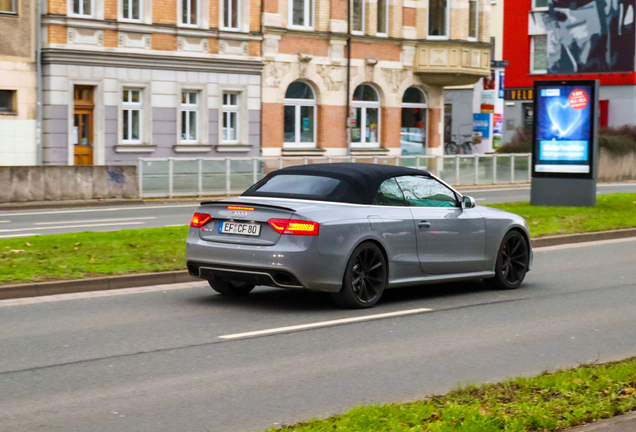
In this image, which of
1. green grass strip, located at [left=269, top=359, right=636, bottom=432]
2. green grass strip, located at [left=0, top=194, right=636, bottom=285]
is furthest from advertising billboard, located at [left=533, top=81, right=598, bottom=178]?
green grass strip, located at [left=269, top=359, right=636, bottom=432]

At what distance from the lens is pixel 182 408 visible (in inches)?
249

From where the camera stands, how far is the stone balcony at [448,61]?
4359cm

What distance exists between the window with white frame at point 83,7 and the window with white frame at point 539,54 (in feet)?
109

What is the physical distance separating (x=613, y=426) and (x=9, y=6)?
29.9m

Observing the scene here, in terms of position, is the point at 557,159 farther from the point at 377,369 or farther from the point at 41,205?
the point at 377,369

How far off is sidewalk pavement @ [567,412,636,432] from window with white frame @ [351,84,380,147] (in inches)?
1458

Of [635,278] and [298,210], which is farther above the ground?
[298,210]

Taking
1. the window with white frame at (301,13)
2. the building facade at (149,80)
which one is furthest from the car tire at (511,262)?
the window with white frame at (301,13)

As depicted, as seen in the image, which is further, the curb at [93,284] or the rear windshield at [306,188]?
the curb at [93,284]

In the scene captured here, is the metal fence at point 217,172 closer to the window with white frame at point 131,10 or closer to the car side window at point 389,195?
the window with white frame at point 131,10

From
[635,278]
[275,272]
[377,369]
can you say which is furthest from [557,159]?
[377,369]

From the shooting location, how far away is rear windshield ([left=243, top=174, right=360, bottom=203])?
1040 centimetres

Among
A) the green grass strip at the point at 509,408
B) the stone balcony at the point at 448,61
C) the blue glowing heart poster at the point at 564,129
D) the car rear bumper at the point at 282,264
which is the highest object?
the stone balcony at the point at 448,61

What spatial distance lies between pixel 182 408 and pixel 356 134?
37.1 metres
